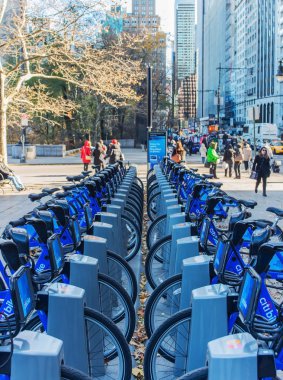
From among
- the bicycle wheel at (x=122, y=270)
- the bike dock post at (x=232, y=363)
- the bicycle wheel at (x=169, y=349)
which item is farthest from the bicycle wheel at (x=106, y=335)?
the bicycle wheel at (x=122, y=270)

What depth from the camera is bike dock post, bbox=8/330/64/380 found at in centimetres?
284

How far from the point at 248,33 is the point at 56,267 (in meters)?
133

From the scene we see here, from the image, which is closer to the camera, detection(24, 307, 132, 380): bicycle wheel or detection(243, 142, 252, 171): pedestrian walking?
detection(24, 307, 132, 380): bicycle wheel

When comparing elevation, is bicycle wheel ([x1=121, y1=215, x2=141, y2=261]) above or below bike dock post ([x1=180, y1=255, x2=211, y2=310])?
below

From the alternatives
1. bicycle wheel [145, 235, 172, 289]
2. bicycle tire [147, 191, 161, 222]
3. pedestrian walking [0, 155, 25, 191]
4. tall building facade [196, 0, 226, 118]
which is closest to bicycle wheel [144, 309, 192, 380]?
bicycle wheel [145, 235, 172, 289]

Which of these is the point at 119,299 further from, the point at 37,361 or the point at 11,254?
the point at 37,361

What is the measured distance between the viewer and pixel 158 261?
21.9 ft

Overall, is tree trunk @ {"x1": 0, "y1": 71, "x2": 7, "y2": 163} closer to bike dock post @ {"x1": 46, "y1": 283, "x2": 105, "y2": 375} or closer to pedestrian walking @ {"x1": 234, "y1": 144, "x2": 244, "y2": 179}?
pedestrian walking @ {"x1": 234, "y1": 144, "x2": 244, "y2": 179}

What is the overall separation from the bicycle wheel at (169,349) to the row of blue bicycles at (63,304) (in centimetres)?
15

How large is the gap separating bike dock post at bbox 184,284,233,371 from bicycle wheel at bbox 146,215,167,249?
433 cm

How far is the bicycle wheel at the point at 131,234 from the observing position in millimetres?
8180

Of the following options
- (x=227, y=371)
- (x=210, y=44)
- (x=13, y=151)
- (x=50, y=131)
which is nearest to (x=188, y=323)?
(x=227, y=371)

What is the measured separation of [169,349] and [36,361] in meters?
1.68

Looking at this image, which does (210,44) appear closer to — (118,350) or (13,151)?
(13,151)
